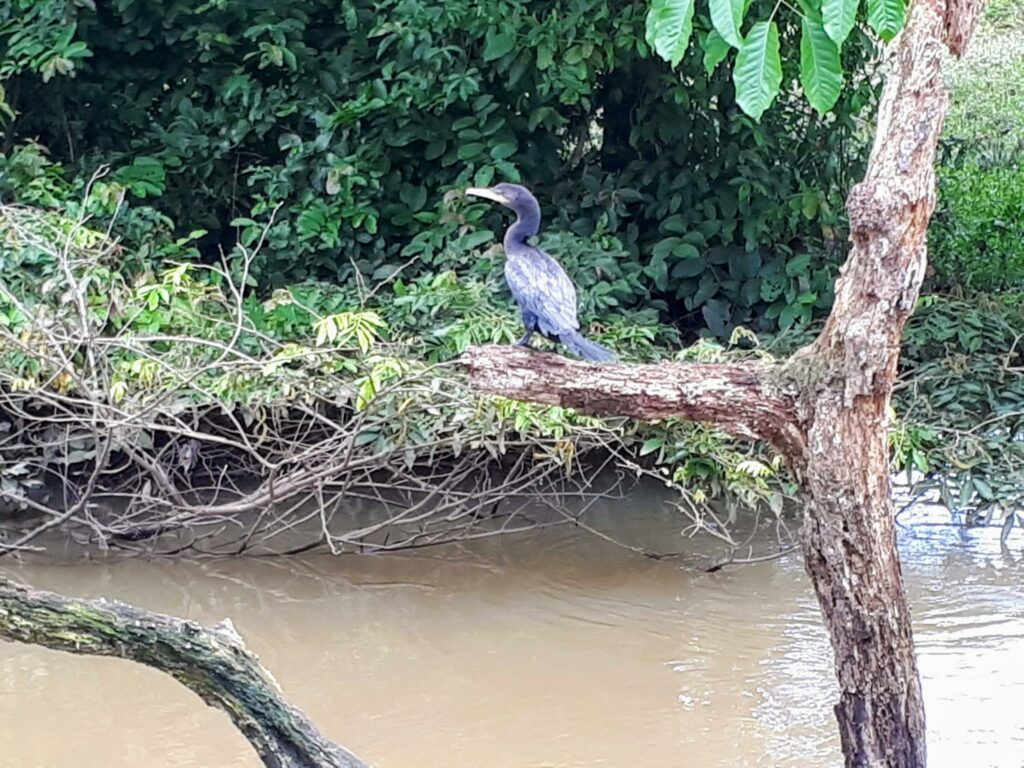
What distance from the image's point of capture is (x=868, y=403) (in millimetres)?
2789

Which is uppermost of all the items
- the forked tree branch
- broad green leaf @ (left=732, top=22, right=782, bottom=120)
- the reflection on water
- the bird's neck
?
broad green leaf @ (left=732, top=22, right=782, bottom=120)

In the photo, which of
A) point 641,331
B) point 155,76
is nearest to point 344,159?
point 155,76

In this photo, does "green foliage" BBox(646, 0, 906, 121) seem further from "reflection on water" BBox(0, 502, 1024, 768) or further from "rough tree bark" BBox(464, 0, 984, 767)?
"reflection on water" BBox(0, 502, 1024, 768)

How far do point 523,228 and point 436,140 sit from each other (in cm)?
202

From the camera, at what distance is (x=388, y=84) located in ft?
22.2

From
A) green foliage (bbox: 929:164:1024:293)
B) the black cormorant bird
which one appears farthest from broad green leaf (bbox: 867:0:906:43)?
green foliage (bbox: 929:164:1024:293)

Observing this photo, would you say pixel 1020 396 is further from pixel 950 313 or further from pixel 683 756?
pixel 683 756

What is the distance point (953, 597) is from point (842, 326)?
286 centimetres

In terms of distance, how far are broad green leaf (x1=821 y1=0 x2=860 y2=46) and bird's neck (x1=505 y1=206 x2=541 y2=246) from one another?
2660 millimetres

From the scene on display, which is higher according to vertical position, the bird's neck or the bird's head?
the bird's head

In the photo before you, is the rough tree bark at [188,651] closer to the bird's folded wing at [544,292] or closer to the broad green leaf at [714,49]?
the broad green leaf at [714,49]

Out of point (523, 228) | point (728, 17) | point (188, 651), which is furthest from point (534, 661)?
point (728, 17)

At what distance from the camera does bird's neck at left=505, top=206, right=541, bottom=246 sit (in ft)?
16.1

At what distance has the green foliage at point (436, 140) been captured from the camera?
6.50 meters
